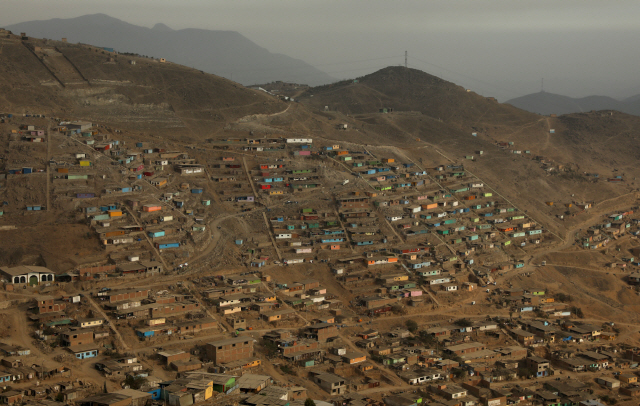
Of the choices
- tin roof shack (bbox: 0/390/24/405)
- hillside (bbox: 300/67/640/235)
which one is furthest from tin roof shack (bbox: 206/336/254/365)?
hillside (bbox: 300/67/640/235)

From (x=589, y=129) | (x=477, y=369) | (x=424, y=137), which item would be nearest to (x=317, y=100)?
(x=424, y=137)

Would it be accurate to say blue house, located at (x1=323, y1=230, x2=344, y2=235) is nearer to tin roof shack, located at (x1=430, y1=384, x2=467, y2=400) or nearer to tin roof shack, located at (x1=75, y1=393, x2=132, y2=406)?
tin roof shack, located at (x1=430, y1=384, x2=467, y2=400)

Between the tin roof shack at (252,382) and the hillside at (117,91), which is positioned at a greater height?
the hillside at (117,91)

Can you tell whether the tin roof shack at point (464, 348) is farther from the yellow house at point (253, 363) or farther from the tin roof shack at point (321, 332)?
the yellow house at point (253, 363)

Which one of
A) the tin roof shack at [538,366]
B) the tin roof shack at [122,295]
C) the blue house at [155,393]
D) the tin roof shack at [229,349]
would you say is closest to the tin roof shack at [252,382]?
the tin roof shack at [229,349]

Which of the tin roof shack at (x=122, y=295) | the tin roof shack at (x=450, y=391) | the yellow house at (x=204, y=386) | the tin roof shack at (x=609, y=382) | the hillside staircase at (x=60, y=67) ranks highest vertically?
the hillside staircase at (x=60, y=67)

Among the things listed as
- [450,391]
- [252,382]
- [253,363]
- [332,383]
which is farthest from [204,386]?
[450,391]

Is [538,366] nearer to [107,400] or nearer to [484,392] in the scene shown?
[484,392]
